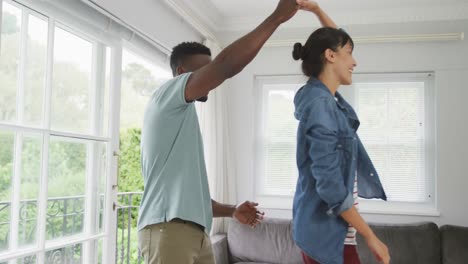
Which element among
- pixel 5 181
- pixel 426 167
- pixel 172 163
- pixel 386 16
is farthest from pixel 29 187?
pixel 426 167

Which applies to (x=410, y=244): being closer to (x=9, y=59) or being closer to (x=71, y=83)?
(x=71, y=83)

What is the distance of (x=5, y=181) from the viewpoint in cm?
183

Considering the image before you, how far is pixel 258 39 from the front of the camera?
3.78 feet

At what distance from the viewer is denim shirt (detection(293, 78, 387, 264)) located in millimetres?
1196

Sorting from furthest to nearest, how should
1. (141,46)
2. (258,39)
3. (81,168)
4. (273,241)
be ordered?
(273,241)
(141,46)
(81,168)
(258,39)

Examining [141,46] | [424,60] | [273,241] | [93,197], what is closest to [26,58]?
[93,197]

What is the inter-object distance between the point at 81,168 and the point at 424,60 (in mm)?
3095

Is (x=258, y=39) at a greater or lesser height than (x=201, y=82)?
greater

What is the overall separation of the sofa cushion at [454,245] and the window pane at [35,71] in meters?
2.95

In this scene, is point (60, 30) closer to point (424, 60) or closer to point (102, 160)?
point (102, 160)

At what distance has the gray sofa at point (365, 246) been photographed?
11.0ft

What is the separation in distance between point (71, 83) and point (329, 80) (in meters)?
1.49

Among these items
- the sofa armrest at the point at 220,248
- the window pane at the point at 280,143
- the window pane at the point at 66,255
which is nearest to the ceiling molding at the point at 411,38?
the window pane at the point at 280,143

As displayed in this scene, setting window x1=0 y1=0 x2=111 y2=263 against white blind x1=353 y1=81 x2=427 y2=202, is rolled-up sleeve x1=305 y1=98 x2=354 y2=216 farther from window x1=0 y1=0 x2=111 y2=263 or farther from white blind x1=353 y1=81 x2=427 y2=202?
white blind x1=353 y1=81 x2=427 y2=202
